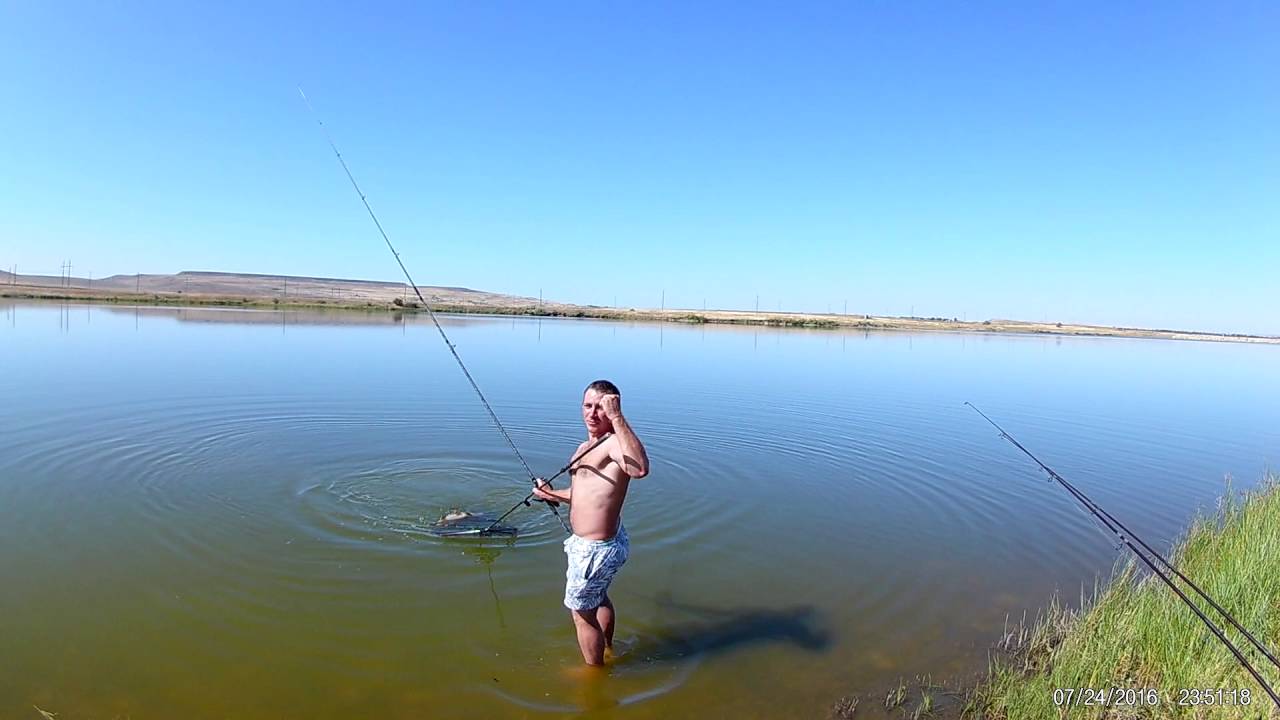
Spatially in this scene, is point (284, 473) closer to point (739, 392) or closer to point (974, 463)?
point (974, 463)

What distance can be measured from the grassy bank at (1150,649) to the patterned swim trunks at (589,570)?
303 cm

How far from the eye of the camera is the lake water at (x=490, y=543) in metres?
5.66

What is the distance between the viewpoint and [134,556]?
764 centimetres

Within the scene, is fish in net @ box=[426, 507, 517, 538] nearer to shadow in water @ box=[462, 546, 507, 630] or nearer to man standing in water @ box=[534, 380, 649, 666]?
shadow in water @ box=[462, 546, 507, 630]

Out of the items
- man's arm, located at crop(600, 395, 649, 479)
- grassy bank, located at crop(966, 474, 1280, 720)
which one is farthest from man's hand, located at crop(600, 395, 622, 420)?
grassy bank, located at crop(966, 474, 1280, 720)

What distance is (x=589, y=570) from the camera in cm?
568

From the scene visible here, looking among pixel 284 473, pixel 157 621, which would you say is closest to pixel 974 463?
pixel 284 473

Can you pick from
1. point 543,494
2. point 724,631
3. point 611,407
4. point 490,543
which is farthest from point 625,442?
point 490,543

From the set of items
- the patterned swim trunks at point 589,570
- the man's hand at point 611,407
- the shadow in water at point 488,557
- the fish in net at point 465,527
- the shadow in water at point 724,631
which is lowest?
the shadow in water at point 724,631

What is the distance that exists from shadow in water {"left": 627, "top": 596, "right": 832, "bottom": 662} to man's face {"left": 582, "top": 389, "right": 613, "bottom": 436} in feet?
6.68

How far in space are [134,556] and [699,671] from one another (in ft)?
19.8

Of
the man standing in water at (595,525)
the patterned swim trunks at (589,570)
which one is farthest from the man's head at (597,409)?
the patterned swim trunks at (589,570)

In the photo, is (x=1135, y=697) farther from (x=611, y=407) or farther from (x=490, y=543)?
(x=490, y=543)

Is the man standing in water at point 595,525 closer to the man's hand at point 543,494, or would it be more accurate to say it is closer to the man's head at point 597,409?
the man's head at point 597,409
